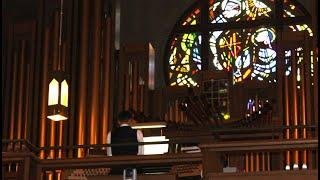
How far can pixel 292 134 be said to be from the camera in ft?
41.1

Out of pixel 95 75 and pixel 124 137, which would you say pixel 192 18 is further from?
pixel 124 137

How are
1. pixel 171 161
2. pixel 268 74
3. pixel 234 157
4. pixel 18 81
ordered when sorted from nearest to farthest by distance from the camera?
pixel 171 161, pixel 234 157, pixel 18 81, pixel 268 74

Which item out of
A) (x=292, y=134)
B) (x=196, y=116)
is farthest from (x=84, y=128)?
(x=292, y=134)

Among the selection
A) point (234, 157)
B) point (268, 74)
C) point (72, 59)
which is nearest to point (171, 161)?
point (234, 157)

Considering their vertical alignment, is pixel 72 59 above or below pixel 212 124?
above

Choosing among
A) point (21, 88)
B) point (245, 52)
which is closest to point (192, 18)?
point (245, 52)

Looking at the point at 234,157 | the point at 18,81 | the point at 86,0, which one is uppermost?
the point at 86,0

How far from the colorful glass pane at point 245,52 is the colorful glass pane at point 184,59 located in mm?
279

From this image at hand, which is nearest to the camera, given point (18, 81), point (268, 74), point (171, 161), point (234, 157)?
point (171, 161)

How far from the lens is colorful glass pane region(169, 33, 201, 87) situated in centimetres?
1534

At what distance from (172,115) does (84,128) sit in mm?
1913

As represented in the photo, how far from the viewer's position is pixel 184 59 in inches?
613

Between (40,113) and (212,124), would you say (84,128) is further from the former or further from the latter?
(212,124)

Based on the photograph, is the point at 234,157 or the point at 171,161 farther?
the point at 234,157
